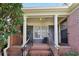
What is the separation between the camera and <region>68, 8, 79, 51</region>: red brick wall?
23.5 ft

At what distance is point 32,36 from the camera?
998 centimetres

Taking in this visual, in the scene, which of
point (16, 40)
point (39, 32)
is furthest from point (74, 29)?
point (39, 32)

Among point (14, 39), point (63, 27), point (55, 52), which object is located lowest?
point (55, 52)

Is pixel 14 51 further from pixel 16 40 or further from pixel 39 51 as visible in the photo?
pixel 39 51

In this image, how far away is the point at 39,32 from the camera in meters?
10.2

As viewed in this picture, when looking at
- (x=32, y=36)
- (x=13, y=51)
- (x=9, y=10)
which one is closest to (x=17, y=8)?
(x=9, y=10)

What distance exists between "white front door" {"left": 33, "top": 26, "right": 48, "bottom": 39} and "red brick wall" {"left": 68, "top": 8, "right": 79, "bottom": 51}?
213 centimetres

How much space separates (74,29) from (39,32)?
3.06 m

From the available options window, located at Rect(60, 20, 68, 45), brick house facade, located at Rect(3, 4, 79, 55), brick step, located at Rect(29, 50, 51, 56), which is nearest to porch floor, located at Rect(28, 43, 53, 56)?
brick step, located at Rect(29, 50, 51, 56)

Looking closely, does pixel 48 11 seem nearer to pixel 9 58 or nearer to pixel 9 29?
pixel 9 29

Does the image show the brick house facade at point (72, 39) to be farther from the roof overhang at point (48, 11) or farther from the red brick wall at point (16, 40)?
the roof overhang at point (48, 11)

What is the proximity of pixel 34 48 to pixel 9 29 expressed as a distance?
4.22m

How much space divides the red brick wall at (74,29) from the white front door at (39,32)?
7.00ft

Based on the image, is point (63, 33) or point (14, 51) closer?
point (14, 51)
